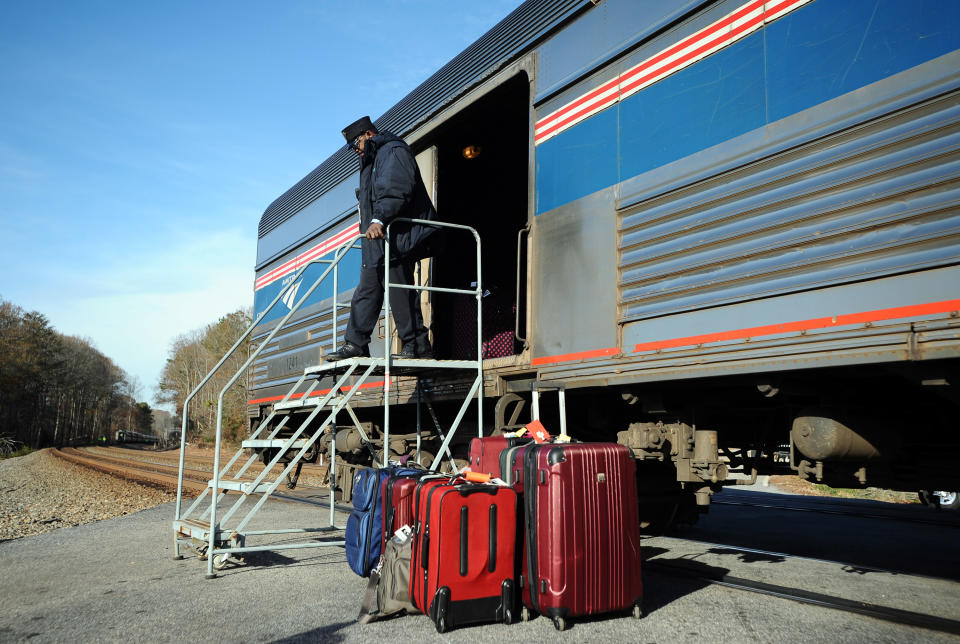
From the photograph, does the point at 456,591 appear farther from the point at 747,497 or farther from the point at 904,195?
the point at 747,497

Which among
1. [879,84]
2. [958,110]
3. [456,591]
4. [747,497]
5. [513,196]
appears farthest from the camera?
[747,497]

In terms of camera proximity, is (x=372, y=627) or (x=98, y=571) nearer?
(x=372, y=627)

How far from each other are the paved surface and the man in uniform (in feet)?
5.73

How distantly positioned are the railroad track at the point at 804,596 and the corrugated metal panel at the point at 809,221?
1.69 metres

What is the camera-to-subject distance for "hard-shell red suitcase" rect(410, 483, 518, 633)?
3408 mm

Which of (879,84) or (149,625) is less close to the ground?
(879,84)

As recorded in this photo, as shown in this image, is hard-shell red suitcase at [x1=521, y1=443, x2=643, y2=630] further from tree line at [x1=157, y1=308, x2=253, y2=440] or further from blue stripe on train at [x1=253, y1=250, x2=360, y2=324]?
tree line at [x1=157, y1=308, x2=253, y2=440]

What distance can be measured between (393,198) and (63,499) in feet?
35.2

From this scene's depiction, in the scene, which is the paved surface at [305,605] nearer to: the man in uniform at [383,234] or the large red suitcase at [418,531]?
the large red suitcase at [418,531]

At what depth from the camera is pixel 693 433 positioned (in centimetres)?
422

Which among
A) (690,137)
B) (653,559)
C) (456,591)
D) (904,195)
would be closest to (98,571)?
(456,591)

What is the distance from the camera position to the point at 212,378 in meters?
47.9

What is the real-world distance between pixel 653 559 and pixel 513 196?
5023 mm

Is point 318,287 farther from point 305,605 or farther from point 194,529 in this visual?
point 305,605
